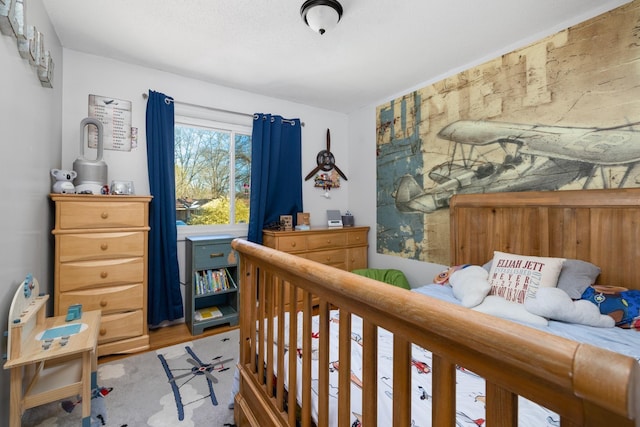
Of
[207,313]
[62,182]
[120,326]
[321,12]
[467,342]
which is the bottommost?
[207,313]

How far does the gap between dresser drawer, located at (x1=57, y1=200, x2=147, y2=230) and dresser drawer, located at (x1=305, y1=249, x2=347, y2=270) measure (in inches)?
64.6

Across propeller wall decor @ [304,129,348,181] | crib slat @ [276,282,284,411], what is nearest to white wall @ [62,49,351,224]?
propeller wall decor @ [304,129,348,181]

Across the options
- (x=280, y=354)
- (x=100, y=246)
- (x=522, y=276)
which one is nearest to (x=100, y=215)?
(x=100, y=246)

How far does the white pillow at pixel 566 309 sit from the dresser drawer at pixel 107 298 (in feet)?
8.89

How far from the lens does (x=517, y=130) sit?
7.32 feet

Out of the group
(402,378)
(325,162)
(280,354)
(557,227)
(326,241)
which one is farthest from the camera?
(325,162)

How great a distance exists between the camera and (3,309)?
1.35 meters

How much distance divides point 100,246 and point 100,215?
0.76ft

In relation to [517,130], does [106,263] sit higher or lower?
lower

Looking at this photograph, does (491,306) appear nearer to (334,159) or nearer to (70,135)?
(334,159)

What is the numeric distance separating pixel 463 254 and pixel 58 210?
3132mm

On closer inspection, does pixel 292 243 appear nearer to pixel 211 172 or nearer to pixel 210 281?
pixel 210 281

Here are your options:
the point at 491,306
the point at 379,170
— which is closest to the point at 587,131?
the point at 491,306

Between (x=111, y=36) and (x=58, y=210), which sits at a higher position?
(x=111, y=36)
